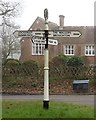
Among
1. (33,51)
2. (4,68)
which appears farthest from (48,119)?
(33,51)

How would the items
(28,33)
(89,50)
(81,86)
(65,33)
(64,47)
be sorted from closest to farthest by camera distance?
(65,33)
(28,33)
(81,86)
(89,50)
(64,47)

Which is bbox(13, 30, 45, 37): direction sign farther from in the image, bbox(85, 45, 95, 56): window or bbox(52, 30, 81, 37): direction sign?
bbox(85, 45, 95, 56): window

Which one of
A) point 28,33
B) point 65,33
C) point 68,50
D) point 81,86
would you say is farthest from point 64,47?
point 65,33

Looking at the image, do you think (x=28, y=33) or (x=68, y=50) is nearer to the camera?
(x=28, y=33)

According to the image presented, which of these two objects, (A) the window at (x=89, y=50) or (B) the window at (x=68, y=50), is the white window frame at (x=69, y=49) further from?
(A) the window at (x=89, y=50)

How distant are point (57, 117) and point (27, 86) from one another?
17250 mm

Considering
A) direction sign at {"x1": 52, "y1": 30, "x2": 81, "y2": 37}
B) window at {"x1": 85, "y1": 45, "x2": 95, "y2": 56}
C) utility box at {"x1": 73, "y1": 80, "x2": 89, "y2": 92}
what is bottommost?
utility box at {"x1": 73, "y1": 80, "x2": 89, "y2": 92}

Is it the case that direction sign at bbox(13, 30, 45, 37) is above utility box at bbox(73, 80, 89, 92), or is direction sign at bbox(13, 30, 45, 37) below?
above

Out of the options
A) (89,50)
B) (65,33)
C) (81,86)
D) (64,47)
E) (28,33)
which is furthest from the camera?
(64,47)

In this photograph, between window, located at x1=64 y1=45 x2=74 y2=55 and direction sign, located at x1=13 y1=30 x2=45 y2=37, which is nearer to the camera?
direction sign, located at x1=13 y1=30 x2=45 y2=37

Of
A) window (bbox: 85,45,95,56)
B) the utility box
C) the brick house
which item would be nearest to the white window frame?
the brick house

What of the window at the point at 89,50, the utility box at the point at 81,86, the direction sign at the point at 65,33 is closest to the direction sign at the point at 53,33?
the direction sign at the point at 65,33

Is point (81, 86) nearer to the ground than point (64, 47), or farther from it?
nearer to the ground

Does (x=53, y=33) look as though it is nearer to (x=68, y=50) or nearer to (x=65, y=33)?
(x=65, y=33)
